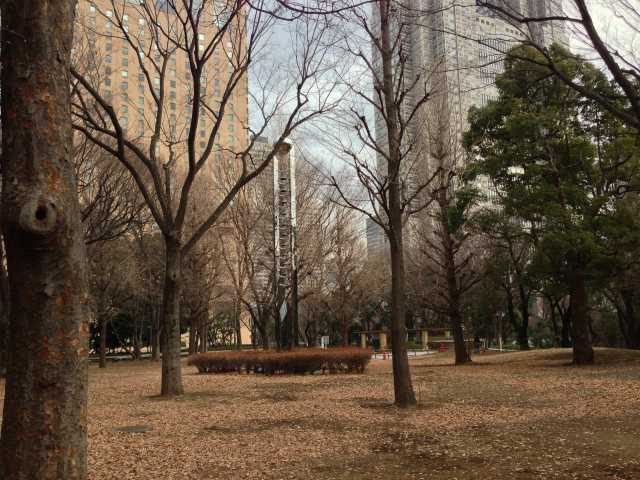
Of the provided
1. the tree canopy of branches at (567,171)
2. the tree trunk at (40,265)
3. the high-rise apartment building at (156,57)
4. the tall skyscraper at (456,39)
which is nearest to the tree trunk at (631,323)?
the tree canopy of branches at (567,171)

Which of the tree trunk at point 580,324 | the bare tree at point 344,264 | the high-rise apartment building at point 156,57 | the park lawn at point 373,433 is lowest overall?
the park lawn at point 373,433

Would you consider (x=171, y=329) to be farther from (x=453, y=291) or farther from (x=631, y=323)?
(x=631, y=323)

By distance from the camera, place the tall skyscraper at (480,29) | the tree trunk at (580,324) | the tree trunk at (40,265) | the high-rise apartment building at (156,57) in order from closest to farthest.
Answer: the tree trunk at (40,265) < the tall skyscraper at (480,29) < the high-rise apartment building at (156,57) < the tree trunk at (580,324)

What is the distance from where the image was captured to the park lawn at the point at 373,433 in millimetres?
4574

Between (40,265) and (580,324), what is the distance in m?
16.1

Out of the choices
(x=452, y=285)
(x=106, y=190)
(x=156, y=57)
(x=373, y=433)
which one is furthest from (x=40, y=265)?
(x=156, y=57)

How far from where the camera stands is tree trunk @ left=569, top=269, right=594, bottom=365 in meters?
15.6

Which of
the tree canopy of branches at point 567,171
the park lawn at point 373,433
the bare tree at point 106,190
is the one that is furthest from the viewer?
the tree canopy of branches at point 567,171

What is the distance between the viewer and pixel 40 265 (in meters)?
2.76

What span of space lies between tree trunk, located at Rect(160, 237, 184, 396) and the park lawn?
37cm

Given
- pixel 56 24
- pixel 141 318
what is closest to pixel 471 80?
pixel 56 24

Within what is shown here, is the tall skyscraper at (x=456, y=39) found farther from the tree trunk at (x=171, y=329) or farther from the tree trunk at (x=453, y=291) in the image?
the tree trunk at (x=171, y=329)

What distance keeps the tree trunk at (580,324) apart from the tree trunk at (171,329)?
1146 cm

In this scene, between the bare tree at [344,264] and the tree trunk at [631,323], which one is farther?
the bare tree at [344,264]
